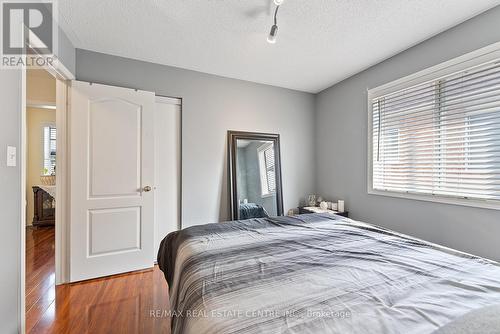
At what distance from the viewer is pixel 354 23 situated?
1992 millimetres

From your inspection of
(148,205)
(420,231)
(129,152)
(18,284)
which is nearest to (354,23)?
(420,231)

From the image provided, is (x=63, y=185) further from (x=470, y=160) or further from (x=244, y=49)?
(x=470, y=160)

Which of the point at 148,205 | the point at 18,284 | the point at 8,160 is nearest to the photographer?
the point at 8,160

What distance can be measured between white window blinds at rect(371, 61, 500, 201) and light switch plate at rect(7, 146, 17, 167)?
3.29 metres

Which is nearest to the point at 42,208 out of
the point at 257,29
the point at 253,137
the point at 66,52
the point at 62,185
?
the point at 62,185

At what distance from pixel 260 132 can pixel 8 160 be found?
2.64 meters

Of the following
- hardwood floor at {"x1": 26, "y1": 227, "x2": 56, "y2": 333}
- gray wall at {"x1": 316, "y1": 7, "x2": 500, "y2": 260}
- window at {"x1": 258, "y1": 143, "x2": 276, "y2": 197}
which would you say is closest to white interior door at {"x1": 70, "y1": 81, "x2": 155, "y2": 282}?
hardwood floor at {"x1": 26, "y1": 227, "x2": 56, "y2": 333}

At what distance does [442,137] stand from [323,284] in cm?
206

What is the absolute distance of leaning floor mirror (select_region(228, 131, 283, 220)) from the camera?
313 cm

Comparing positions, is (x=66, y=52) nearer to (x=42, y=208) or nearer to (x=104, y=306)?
(x=104, y=306)

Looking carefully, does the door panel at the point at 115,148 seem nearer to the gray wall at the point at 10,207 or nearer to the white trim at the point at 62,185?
the white trim at the point at 62,185

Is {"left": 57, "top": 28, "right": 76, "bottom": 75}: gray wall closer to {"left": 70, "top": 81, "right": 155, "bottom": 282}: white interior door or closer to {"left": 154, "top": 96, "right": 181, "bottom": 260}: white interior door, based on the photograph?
{"left": 70, "top": 81, "right": 155, "bottom": 282}: white interior door

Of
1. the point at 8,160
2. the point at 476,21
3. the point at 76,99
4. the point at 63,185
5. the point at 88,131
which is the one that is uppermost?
the point at 476,21

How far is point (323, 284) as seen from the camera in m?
0.97
